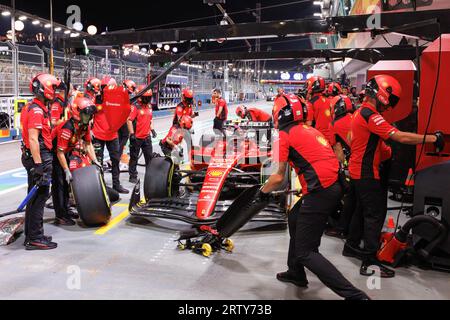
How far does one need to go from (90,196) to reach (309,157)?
10.0ft

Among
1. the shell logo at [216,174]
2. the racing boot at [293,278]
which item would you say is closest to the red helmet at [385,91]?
the racing boot at [293,278]

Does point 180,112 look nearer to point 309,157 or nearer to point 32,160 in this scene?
point 32,160

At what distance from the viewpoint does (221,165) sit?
612 cm

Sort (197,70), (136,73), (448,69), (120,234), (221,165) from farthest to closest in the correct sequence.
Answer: (197,70) → (136,73) → (221,165) → (120,234) → (448,69)

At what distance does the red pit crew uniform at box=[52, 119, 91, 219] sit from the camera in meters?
5.67

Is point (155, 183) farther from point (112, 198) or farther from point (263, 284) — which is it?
point (263, 284)

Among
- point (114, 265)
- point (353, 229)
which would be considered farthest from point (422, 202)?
point (114, 265)

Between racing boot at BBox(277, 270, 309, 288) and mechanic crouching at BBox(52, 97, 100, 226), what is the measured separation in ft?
9.53

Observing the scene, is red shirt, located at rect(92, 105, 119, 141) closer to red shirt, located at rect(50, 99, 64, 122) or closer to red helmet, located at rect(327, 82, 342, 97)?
red shirt, located at rect(50, 99, 64, 122)

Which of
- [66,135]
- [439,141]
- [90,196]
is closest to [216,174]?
[90,196]

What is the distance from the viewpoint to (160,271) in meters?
4.38

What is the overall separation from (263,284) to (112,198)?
3.63 m
